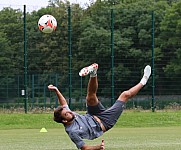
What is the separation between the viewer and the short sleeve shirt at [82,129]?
8625 millimetres

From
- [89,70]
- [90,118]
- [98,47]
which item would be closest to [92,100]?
[90,118]

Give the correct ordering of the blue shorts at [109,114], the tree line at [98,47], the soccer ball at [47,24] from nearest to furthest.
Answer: the blue shorts at [109,114] → the soccer ball at [47,24] → the tree line at [98,47]

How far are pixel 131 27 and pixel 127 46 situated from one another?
5.50m

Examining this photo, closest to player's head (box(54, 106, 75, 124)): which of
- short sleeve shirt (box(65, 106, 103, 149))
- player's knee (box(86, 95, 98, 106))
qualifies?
short sleeve shirt (box(65, 106, 103, 149))

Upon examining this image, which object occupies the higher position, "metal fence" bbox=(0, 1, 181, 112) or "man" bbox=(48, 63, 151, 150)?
"man" bbox=(48, 63, 151, 150)

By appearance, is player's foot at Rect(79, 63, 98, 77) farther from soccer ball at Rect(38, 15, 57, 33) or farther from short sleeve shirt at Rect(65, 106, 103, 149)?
soccer ball at Rect(38, 15, 57, 33)

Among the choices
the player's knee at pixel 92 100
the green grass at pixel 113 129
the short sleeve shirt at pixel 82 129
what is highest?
the player's knee at pixel 92 100

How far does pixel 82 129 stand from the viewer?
8.82m

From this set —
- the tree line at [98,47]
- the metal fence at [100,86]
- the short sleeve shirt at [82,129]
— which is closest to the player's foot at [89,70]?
the short sleeve shirt at [82,129]

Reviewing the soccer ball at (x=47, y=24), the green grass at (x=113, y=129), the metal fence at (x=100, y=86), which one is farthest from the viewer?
the metal fence at (x=100, y=86)

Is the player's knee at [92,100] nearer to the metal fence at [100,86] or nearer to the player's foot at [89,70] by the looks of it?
the player's foot at [89,70]

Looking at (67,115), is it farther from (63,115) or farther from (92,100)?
(92,100)

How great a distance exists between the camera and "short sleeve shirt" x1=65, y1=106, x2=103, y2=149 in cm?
862

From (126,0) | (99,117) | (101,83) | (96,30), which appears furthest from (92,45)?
(99,117)
